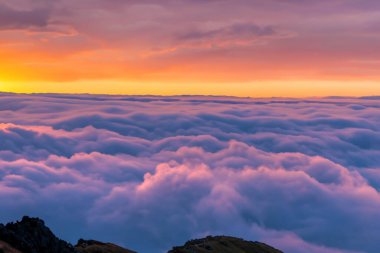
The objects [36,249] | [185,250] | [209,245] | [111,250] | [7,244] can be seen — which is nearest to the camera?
[7,244]

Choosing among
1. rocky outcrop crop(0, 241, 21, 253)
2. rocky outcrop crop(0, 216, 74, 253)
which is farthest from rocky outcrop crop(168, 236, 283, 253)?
rocky outcrop crop(0, 241, 21, 253)

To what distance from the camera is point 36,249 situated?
70.6 m

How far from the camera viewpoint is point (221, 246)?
155500 millimetres

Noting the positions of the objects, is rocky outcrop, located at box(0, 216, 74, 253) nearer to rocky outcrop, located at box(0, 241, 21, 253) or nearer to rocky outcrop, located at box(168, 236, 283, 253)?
rocky outcrop, located at box(0, 241, 21, 253)

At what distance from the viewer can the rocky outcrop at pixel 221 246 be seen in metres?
141

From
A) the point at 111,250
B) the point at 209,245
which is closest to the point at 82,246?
the point at 111,250

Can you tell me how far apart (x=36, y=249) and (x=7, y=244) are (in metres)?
5.35

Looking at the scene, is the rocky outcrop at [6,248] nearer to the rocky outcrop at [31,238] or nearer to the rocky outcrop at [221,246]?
the rocky outcrop at [31,238]

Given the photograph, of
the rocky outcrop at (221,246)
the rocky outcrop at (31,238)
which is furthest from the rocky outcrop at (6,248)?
the rocky outcrop at (221,246)

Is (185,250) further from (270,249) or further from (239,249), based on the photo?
(270,249)

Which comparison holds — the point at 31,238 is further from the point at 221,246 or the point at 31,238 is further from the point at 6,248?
the point at 221,246

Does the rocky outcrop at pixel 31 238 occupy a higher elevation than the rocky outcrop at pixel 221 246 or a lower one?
higher

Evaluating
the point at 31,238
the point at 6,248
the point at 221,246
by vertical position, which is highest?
the point at 6,248

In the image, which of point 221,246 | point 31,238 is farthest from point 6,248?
point 221,246
